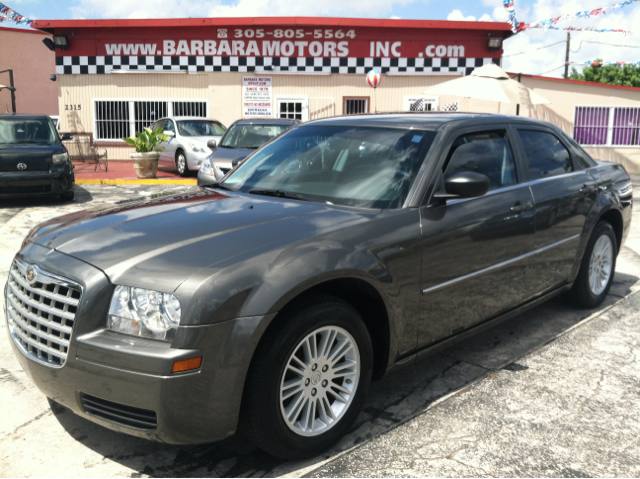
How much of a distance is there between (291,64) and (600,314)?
1628 centimetres

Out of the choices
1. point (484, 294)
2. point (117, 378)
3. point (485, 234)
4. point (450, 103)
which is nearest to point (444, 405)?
point (484, 294)

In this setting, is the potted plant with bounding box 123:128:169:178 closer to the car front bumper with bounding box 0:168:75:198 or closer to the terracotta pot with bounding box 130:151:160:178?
the terracotta pot with bounding box 130:151:160:178

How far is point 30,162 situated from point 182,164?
499cm

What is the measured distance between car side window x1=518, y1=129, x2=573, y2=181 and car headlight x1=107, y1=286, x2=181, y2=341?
2745 mm

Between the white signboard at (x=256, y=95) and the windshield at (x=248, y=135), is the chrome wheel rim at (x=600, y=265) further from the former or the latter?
the white signboard at (x=256, y=95)

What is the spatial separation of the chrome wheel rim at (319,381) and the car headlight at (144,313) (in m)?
0.53

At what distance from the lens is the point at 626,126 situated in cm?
1897

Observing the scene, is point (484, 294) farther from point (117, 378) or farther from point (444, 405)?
point (117, 378)

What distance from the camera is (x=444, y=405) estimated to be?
3.24 metres

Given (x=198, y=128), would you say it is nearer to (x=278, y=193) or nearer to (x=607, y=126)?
(x=278, y=193)

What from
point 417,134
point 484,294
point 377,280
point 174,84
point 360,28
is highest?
point 360,28

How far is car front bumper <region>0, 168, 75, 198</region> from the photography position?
10055 millimetres

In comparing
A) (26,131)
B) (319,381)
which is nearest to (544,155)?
(319,381)

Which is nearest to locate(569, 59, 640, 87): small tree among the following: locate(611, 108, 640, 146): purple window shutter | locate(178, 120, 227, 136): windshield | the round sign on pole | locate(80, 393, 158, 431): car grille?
locate(611, 108, 640, 146): purple window shutter
